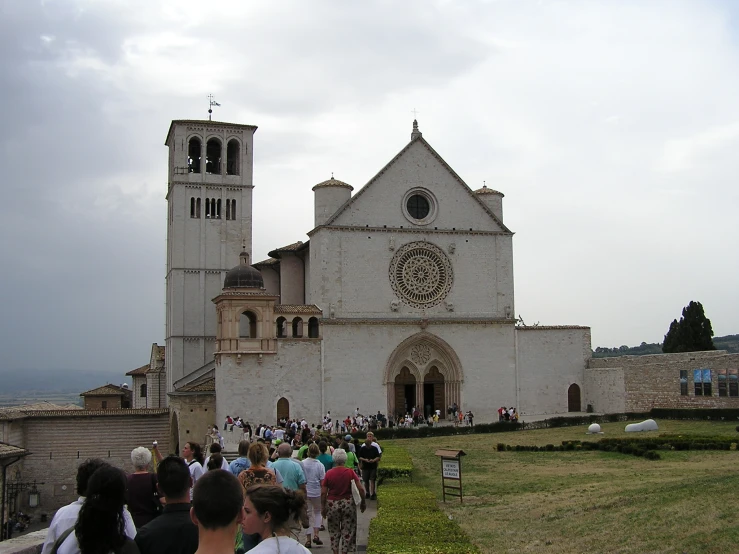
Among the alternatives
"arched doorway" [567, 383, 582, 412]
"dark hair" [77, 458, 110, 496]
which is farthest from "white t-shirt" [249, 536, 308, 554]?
"arched doorway" [567, 383, 582, 412]

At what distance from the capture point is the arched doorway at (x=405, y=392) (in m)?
46.1

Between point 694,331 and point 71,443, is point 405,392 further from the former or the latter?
point 694,331

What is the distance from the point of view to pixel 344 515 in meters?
12.8

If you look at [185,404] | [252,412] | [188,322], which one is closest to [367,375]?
[252,412]

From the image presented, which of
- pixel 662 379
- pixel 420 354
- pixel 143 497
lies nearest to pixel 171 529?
pixel 143 497

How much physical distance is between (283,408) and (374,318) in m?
6.99

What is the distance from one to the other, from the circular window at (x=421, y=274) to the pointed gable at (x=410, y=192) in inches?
56.6

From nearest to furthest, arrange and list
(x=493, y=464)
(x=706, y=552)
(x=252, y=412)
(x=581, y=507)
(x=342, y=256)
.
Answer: (x=706, y=552)
(x=581, y=507)
(x=493, y=464)
(x=252, y=412)
(x=342, y=256)

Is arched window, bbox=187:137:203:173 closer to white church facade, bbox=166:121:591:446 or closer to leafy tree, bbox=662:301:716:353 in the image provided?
white church facade, bbox=166:121:591:446

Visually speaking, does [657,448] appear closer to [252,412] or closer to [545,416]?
[545,416]

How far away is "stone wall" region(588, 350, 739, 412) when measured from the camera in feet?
132

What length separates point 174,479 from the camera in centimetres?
670

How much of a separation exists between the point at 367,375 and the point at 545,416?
10326 mm

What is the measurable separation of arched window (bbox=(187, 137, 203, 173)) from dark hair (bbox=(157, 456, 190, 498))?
47.5 metres
